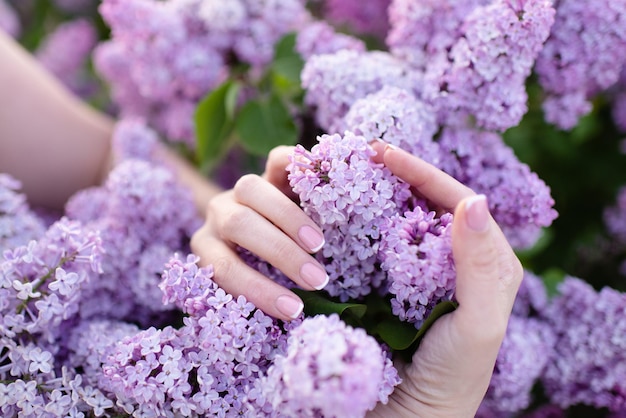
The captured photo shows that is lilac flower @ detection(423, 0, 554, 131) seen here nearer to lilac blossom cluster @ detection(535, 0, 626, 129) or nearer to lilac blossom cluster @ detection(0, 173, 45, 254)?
lilac blossom cluster @ detection(535, 0, 626, 129)

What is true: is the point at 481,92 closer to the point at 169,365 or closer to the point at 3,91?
the point at 169,365

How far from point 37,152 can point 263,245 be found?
0.79 metres

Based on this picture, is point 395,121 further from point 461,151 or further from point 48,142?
point 48,142

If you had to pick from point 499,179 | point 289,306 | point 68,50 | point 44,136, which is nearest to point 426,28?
point 499,179

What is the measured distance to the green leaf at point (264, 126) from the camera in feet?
3.34

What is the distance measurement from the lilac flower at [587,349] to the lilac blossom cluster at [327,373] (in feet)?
1.53

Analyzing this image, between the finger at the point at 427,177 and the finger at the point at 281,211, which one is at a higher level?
the finger at the point at 427,177

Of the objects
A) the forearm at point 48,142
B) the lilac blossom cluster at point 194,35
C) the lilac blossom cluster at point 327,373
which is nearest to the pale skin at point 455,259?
the lilac blossom cluster at point 327,373

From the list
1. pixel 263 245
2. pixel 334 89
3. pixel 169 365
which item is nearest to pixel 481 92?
pixel 334 89

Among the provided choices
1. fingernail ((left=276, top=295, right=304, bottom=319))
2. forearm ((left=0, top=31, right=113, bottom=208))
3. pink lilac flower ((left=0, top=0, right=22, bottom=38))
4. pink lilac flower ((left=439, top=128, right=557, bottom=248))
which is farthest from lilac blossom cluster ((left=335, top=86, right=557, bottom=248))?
pink lilac flower ((left=0, top=0, right=22, bottom=38))

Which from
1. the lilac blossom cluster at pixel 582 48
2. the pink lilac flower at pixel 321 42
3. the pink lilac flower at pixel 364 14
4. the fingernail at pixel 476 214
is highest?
the lilac blossom cluster at pixel 582 48

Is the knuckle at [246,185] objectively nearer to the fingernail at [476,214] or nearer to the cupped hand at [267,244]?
the cupped hand at [267,244]

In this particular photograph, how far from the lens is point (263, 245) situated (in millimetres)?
684

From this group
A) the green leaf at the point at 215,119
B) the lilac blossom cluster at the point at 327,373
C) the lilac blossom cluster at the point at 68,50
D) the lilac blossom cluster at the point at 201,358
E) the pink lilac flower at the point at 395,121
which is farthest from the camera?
the lilac blossom cluster at the point at 68,50
